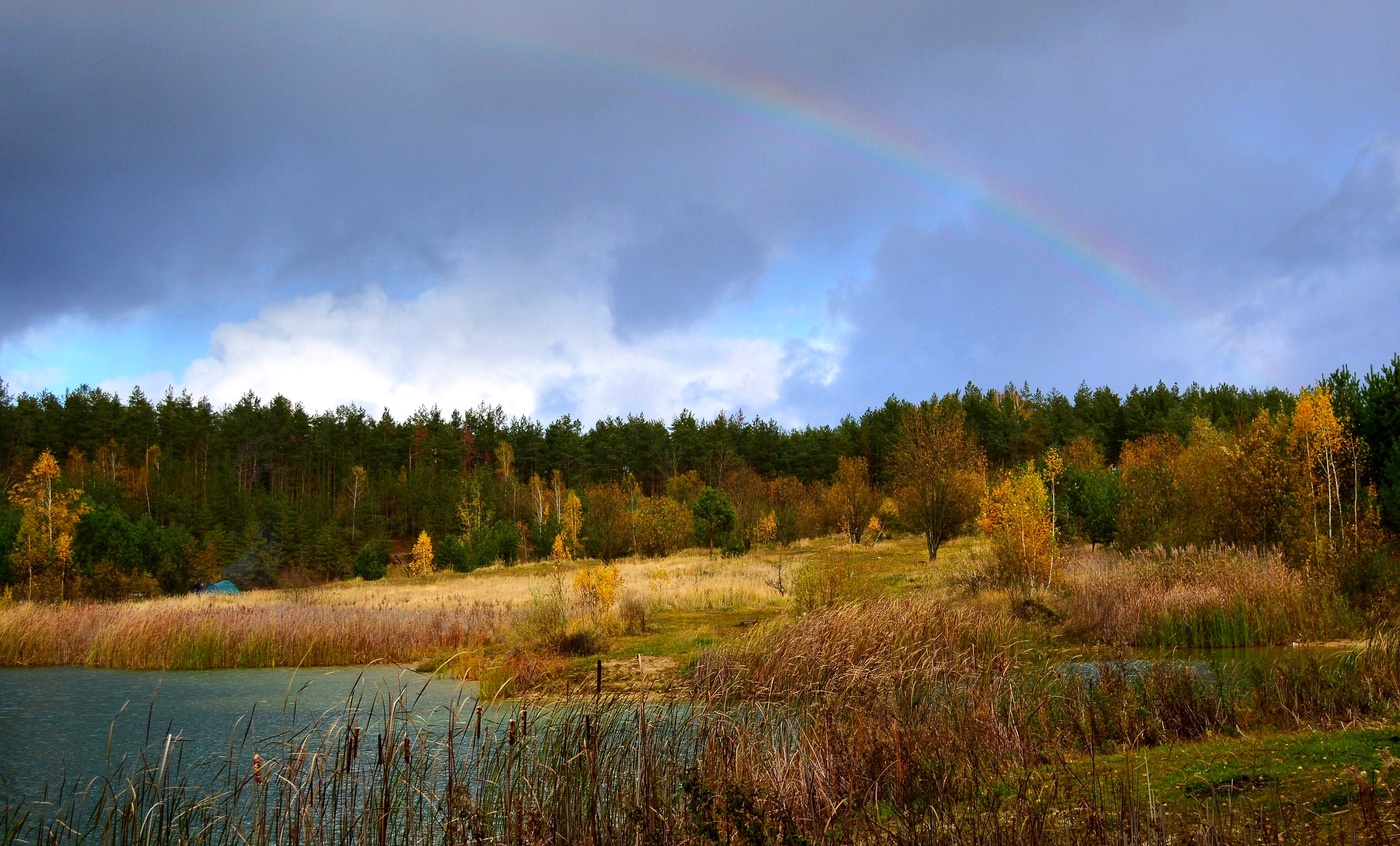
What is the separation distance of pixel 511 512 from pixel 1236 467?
48.4 metres

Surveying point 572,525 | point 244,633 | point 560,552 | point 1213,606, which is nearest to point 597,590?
point 244,633

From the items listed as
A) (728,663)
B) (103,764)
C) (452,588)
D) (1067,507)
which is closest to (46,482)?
(452,588)

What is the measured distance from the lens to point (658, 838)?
4.68m

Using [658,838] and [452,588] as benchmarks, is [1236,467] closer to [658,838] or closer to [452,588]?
[658,838]

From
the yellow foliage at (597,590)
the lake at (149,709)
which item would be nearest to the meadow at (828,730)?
the yellow foliage at (597,590)

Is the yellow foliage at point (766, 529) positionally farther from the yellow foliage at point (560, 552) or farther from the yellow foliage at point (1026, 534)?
the yellow foliage at point (1026, 534)

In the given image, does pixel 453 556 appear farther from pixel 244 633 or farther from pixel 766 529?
pixel 244 633

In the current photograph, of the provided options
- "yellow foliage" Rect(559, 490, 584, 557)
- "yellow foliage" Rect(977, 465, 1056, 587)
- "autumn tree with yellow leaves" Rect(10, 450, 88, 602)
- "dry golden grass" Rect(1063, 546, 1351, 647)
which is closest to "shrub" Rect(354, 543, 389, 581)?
"yellow foliage" Rect(559, 490, 584, 557)

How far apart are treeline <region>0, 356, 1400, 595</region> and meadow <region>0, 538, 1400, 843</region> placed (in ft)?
24.9

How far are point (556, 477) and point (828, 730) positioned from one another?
55.5 m

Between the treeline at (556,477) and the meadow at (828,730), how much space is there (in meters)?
7.59

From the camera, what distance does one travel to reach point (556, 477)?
6038cm

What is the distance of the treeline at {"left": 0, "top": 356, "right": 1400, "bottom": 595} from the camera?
25.9 meters

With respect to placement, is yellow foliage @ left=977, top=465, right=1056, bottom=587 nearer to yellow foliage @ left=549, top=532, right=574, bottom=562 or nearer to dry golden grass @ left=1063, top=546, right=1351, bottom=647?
dry golden grass @ left=1063, top=546, right=1351, bottom=647
